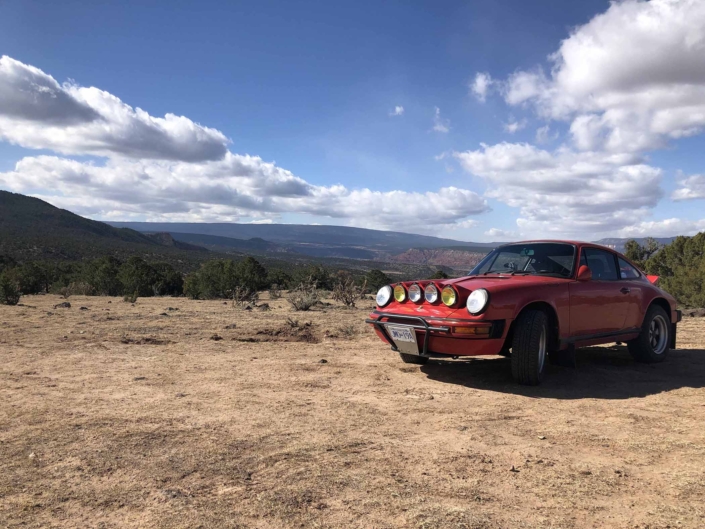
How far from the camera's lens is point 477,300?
16.2ft

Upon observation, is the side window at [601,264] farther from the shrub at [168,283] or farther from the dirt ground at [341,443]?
the shrub at [168,283]

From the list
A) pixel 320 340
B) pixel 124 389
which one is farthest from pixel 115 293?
pixel 124 389

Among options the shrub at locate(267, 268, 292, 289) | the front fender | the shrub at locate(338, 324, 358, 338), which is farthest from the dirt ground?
the shrub at locate(267, 268, 292, 289)

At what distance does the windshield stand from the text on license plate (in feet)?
4.87

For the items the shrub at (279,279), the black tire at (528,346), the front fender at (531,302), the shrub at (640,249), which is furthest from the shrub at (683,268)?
the shrub at (279,279)

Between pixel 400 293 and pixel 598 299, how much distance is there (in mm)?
2360

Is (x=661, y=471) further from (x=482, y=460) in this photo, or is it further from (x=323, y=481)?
(x=323, y=481)

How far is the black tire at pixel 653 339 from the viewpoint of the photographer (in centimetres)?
651

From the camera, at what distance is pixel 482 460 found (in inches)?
125

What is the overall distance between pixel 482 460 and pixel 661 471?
1.07 metres

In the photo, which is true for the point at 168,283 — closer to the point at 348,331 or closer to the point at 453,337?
the point at 348,331

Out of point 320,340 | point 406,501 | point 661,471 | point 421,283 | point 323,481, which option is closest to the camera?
point 406,501

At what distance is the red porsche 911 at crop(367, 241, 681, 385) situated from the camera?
5.00 meters

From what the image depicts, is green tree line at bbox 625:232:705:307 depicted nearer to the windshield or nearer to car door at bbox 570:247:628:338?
car door at bbox 570:247:628:338
